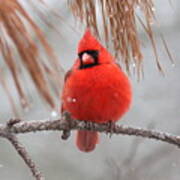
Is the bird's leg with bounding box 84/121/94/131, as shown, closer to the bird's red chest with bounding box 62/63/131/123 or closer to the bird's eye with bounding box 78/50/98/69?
the bird's red chest with bounding box 62/63/131/123

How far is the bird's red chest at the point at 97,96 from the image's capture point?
2.29m

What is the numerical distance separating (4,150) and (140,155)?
4.38 ft

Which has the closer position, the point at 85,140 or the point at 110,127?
the point at 110,127

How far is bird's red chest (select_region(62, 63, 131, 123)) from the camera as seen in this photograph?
2295 millimetres

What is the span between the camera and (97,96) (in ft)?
7.52

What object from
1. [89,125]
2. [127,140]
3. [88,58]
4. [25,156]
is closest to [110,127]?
[89,125]

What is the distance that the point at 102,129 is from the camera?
2.24 meters

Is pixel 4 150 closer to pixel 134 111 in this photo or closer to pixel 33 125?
pixel 134 111

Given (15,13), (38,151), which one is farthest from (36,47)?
(38,151)

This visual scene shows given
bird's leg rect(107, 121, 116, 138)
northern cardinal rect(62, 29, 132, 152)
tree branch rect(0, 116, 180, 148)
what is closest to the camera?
tree branch rect(0, 116, 180, 148)

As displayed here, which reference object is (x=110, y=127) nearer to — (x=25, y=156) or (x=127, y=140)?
(x=25, y=156)

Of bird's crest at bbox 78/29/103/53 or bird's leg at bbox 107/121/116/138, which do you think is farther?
bird's leg at bbox 107/121/116/138

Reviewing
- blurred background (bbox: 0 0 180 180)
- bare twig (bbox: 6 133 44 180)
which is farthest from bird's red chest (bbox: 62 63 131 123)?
blurred background (bbox: 0 0 180 180)

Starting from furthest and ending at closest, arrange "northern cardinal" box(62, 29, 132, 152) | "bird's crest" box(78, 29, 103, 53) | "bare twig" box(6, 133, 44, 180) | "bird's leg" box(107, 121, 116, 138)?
"northern cardinal" box(62, 29, 132, 152) → "bird's leg" box(107, 121, 116, 138) → "bird's crest" box(78, 29, 103, 53) → "bare twig" box(6, 133, 44, 180)
